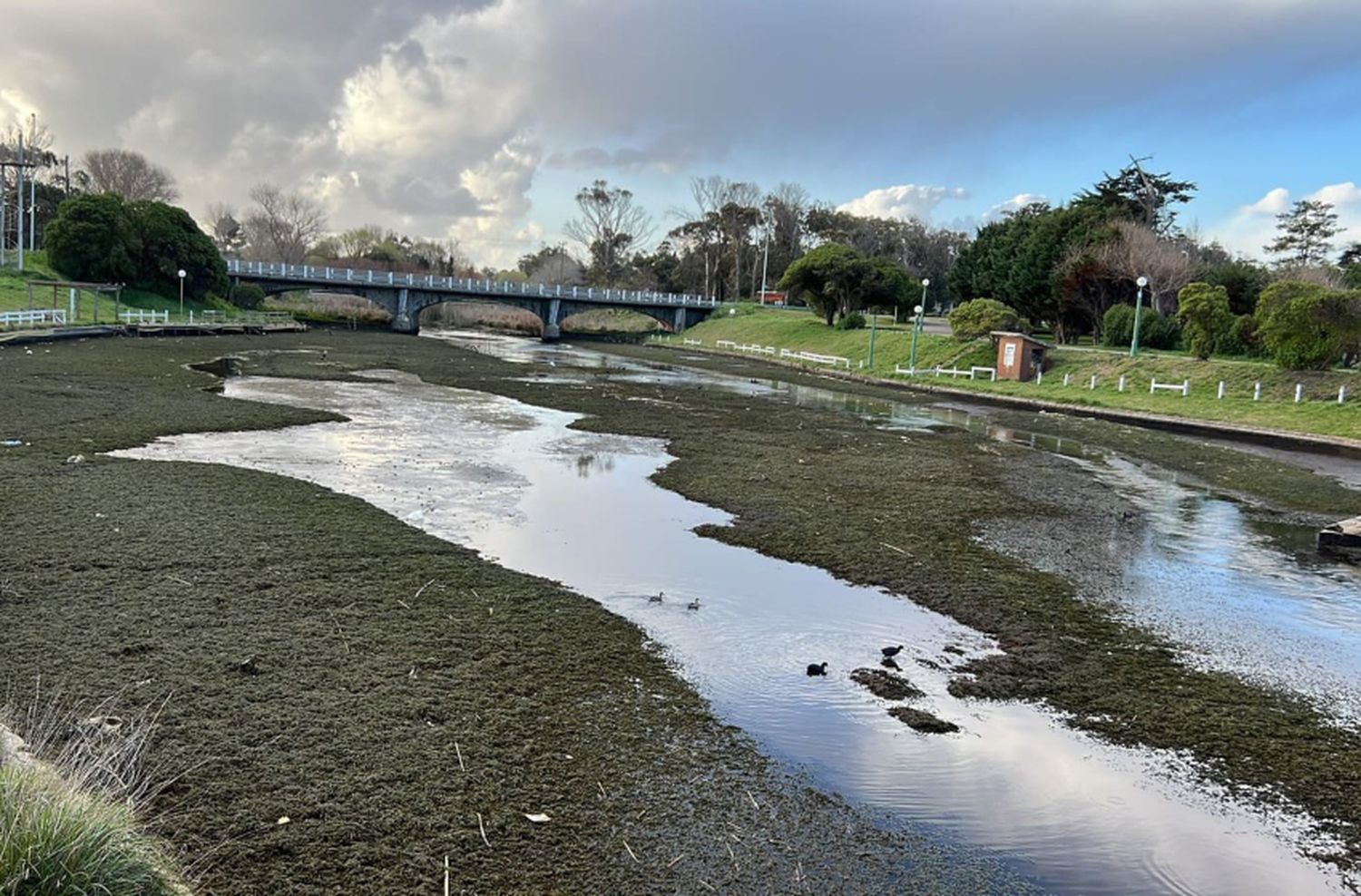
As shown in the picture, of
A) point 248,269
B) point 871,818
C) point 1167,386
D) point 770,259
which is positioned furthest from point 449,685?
point 770,259

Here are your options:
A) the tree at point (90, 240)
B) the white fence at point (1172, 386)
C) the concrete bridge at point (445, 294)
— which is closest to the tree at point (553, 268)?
the concrete bridge at point (445, 294)

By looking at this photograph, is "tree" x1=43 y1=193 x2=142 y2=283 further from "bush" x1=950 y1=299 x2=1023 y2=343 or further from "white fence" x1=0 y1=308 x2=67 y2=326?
"bush" x1=950 y1=299 x2=1023 y2=343

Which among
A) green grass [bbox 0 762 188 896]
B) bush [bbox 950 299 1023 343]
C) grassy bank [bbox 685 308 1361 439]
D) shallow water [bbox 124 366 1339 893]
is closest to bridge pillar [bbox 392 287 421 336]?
grassy bank [bbox 685 308 1361 439]

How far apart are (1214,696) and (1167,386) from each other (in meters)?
30.3

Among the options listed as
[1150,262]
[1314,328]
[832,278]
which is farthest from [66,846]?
[832,278]

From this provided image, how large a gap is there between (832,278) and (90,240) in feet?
163

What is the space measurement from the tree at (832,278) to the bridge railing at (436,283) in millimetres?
22715

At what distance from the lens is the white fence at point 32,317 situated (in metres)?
37.3

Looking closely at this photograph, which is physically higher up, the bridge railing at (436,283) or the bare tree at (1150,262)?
the bare tree at (1150,262)

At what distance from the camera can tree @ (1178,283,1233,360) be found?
35844 mm

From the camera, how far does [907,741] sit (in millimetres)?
5898

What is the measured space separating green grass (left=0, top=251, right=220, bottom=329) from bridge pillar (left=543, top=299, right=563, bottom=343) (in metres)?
28.3

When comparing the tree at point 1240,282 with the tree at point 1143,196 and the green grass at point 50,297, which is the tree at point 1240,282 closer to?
the tree at point 1143,196

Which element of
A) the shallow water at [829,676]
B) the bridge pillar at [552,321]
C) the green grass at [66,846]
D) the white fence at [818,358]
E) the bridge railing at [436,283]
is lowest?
the shallow water at [829,676]
